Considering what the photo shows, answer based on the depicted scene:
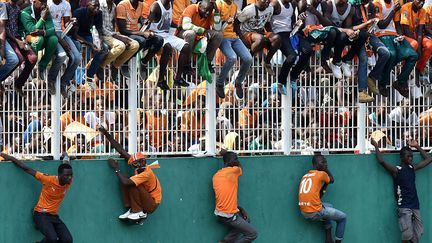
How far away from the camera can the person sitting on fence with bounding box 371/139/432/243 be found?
1136 inches

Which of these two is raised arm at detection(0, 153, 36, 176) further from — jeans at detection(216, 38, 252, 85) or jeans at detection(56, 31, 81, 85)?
jeans at detection(216, 38, 252, 85)

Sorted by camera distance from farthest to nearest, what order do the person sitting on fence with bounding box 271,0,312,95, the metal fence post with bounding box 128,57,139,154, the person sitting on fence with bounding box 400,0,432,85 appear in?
the person sitting on fence with bounding box 400,0,432,85
the person sitting on fence with bounding box 271,0,312,95
the metal fence post with bounding box 128,57,139,154

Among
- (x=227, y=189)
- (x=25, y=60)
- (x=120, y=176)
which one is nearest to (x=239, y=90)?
(x=227, y=189)

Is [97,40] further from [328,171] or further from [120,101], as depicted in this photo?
[328,171]

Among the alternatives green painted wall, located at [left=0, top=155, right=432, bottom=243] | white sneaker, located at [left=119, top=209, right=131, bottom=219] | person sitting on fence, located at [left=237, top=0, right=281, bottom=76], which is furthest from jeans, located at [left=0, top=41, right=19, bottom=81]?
person sitting on fence, located at [left=237, top=0, right=281, bottom=76]

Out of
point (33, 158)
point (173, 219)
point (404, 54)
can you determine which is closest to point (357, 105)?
point (404, 54)

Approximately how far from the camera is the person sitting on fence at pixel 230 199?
27.9 meters

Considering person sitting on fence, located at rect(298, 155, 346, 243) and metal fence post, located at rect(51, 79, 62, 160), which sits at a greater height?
metal fence post, located at rect(51, 79, 62, 160)

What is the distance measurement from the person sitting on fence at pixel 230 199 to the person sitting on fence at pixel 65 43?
3.07 m

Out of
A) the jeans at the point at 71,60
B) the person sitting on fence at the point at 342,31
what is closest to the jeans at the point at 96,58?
the jeans at the point at 71,60

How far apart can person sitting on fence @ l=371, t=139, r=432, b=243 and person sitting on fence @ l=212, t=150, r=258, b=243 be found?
9.23 feet

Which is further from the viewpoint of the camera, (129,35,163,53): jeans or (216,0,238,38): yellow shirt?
(216,0,238,38): yellow shirt

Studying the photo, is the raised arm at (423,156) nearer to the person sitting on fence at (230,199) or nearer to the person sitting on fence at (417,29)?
the person sitting on fence at (417,29)

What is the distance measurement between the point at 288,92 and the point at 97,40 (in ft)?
12.3
